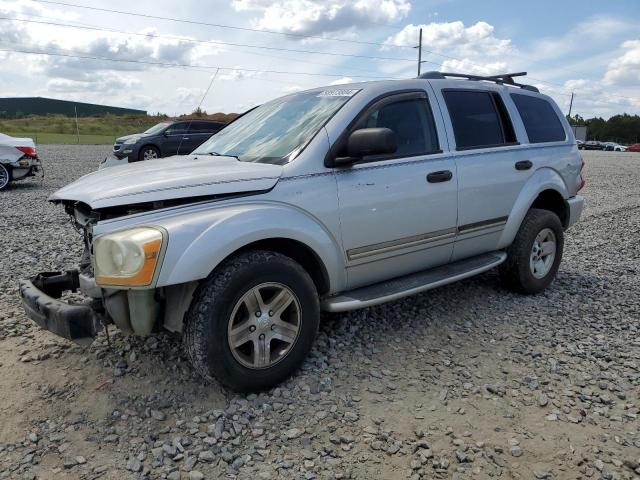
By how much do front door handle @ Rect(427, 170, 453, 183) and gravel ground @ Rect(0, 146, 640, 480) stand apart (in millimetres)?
1192

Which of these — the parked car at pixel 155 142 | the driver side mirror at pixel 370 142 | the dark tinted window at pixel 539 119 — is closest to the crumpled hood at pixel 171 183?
the driver side mirror at pixel 370 142

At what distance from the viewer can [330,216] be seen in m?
3.36

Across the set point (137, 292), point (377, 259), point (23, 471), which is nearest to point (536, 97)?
point (377, 259)

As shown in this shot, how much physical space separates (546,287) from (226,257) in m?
3.51

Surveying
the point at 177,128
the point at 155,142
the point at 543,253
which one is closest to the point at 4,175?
the point at 155,142

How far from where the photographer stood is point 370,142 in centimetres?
322

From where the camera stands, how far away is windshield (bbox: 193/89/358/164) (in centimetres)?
353

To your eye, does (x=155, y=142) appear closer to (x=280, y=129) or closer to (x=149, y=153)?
(x=149, y=153)

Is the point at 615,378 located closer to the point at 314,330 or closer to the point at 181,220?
the point at 314,330

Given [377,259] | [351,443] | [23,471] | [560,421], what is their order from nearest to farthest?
1. [23,471]
2. [351,443]
3. [560,421]
4. [377,259]

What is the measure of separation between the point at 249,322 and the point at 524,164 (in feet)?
9.82

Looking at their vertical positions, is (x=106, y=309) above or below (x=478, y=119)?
below

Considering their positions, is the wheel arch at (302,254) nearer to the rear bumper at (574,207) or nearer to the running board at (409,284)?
the running board at (409,284)

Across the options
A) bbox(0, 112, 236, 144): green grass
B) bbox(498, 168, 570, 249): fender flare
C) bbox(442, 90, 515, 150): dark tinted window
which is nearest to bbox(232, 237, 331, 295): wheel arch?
bbox(442, 90, 515, 150): dark tinted window
